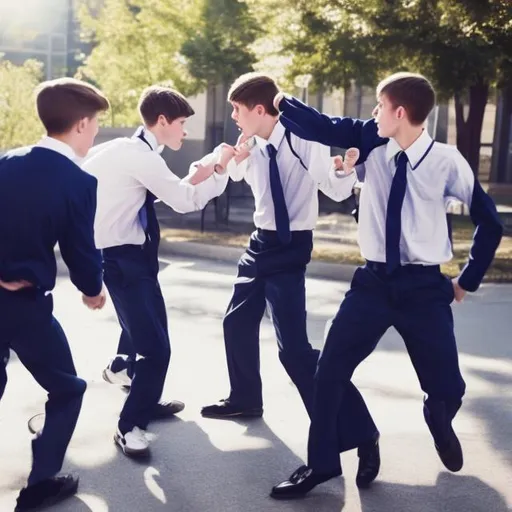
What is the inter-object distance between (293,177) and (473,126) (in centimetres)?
1263

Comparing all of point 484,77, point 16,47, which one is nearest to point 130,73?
point 484,77

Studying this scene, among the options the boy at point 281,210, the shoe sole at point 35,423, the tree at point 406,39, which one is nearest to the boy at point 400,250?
the boy at point 281,210

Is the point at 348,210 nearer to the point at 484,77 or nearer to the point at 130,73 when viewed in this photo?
the point at 130,73

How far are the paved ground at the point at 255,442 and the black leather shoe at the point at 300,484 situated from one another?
0.06 metres

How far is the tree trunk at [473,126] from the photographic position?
1675cm

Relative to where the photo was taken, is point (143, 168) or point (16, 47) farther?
point (16, 47)

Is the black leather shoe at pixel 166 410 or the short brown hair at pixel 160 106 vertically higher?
the short brown hair at pixel 160 106

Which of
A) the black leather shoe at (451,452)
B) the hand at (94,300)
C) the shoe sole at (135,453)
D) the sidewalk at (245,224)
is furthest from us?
the sidewalk at (245,224)

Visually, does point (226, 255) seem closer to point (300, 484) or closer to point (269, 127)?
point (269, 127)

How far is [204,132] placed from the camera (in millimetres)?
27625

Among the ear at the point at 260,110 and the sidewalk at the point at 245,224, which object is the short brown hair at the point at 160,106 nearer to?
the ear at the point at 260,110

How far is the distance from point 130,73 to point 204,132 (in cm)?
396

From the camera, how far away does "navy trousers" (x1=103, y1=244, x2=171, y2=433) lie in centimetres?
504

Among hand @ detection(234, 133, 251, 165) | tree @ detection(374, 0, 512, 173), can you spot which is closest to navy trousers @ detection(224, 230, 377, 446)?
hand @ detection(234, 133, 251, 165)
